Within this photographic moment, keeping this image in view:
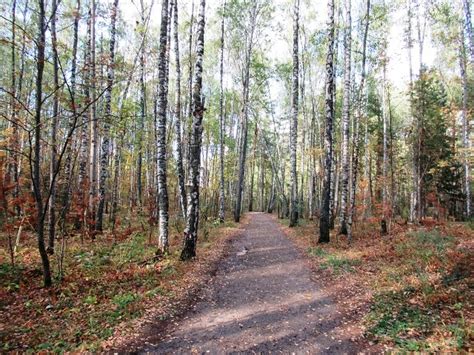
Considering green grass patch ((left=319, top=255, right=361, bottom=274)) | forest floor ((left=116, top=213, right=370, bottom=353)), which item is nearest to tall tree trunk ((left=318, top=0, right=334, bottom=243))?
green grass patch ((left=319, top=255, right=361, bottom=274))

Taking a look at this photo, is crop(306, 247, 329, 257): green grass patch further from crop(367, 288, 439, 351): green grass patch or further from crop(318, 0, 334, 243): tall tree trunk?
crop(367, 288, 439, 351): green grass patch

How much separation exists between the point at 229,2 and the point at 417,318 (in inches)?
806

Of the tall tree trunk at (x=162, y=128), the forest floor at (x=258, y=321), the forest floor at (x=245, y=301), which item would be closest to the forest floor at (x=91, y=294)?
the forest floor at (x=245, y=301)

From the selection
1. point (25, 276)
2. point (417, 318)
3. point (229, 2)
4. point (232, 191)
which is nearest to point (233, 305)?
point (417, 318)

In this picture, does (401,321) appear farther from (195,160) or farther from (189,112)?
(189,112)

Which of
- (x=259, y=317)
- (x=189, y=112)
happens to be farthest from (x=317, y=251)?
(x=189, y=112)

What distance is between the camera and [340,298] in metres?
6.42

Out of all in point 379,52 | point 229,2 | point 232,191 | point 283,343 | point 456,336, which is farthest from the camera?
point 232,191

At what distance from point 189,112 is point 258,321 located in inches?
538

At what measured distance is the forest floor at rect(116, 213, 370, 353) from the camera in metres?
4.52

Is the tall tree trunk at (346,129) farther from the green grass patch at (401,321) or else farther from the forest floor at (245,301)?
the green grass patch at (401,321)

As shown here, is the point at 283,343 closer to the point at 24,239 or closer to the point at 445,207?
the point at 24,239

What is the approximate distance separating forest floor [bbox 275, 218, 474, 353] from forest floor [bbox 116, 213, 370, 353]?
368mm

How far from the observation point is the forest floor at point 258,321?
4.52m
